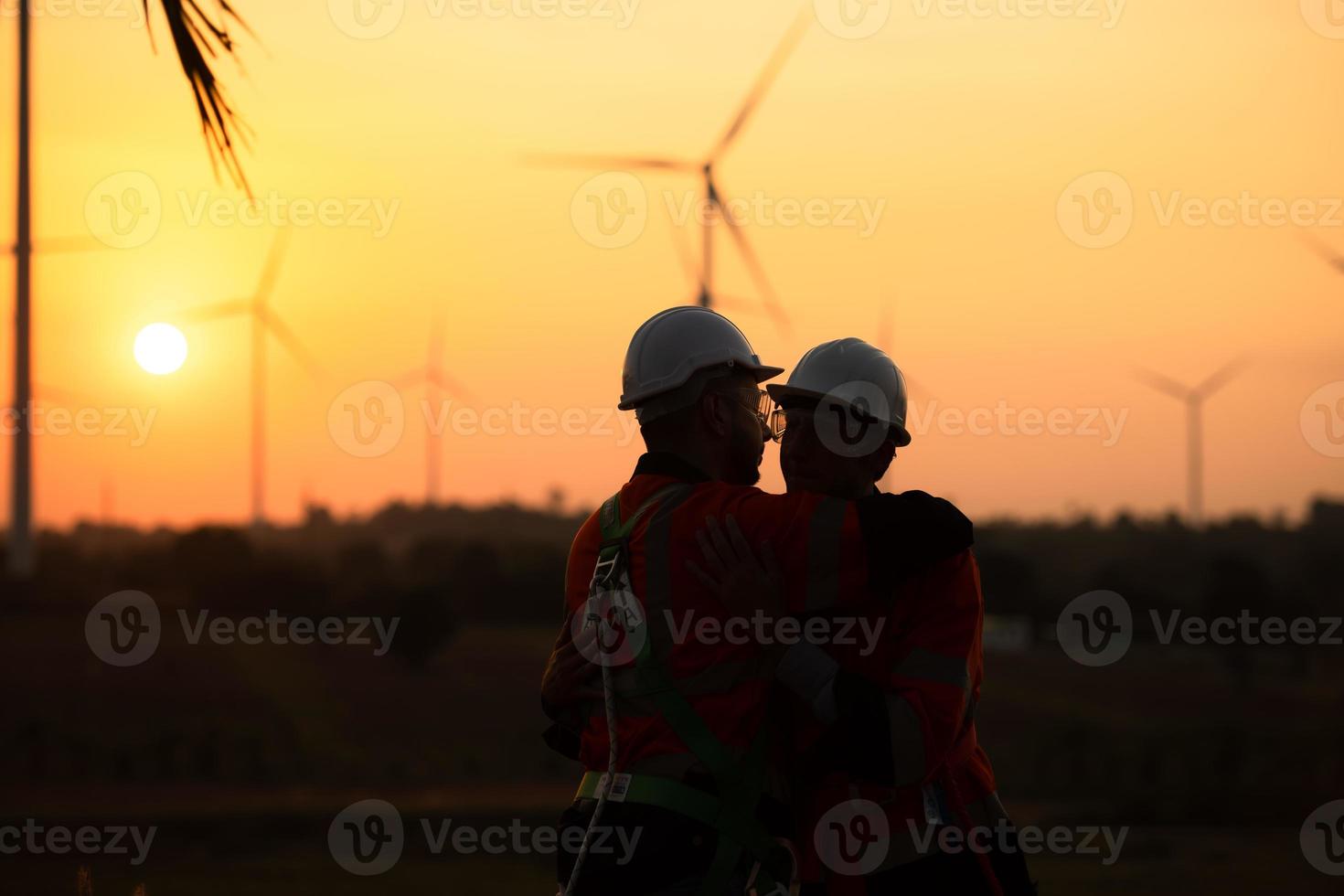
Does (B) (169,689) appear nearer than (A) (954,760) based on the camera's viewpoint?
No

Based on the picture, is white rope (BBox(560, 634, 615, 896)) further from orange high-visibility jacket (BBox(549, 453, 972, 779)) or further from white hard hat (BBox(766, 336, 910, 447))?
white hard hat (BBox(766, 336, 910, 447))

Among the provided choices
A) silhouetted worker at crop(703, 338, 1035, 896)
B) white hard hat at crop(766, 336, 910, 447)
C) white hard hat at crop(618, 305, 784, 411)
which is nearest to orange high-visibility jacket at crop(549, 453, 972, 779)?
silhouetted worker at crop(703, 338, 1035, 896)

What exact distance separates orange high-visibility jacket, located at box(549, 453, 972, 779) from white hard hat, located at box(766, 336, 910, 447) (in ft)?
2.74

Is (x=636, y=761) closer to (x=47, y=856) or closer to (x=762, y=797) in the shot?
(x=762, y=797)

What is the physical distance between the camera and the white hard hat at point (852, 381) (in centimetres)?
749

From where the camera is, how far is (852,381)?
7.52 metres

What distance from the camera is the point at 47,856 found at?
2571 inches

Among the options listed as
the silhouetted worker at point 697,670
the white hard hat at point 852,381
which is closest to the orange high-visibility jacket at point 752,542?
Answer: the silhouetted worker at point 697,670

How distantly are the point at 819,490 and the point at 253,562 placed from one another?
80.0 metres

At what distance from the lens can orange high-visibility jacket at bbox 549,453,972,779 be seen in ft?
21.6

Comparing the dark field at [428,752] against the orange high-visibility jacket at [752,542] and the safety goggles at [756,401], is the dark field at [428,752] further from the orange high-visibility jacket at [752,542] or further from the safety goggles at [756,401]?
the orange high-visibility jacket at [752,542]

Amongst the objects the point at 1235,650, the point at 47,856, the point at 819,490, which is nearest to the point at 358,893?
the point at 47,856

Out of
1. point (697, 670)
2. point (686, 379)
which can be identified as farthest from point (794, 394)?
point (697, 670)

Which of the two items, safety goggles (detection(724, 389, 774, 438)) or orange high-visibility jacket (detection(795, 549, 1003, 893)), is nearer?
orange high-visibility jacket (detection(795, 549, 1003, 893))
